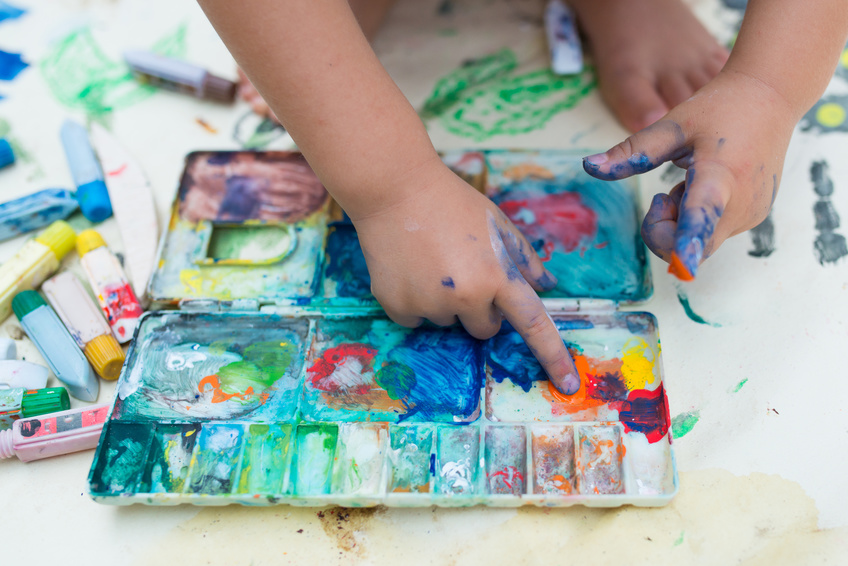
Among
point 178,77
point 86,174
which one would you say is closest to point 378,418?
point 86,174

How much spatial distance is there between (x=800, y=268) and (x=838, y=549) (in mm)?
425

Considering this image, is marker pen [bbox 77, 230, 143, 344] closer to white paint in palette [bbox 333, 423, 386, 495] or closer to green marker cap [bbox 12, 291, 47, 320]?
green marker cap [bbox 12, 291, 47, 320]

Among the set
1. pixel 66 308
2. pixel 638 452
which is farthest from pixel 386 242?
pixel 66 308

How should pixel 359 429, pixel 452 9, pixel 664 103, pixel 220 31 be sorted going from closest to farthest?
1. pixel 220 31
2. pixel 359 429
3. pixel 664 103
4. pixel 452 9

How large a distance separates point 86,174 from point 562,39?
0.95 meters

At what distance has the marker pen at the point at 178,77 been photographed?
1.31 meters

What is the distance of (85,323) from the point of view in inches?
39.5

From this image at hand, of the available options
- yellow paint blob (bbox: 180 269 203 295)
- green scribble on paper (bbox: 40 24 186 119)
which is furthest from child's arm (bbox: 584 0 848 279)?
green scribble on paper (bbox: 40 24 186 119)

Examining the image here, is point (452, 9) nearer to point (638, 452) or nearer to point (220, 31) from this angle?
point (220, 31)

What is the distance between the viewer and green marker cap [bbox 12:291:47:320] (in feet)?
3.33

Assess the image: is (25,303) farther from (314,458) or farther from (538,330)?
(538,330)

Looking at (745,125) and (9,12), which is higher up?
(9,12)

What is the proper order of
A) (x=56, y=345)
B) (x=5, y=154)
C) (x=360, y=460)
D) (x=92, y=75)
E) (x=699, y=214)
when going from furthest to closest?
(x=92, y=75)
(x=5, y=154)
(x=56, y=345)
(x=360, y=460)
(x=699, y=214)

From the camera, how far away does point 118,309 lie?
1.01 metres
